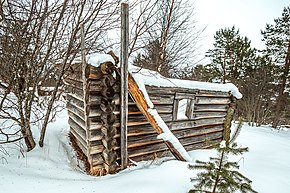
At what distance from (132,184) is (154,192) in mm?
448

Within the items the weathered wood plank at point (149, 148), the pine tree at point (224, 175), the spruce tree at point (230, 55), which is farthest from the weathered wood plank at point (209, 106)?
the spruce tree at point (230, 55)

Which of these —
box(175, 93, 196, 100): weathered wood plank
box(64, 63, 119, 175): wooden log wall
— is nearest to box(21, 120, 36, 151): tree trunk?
box(64, 63, 119, 175): wooden log wall

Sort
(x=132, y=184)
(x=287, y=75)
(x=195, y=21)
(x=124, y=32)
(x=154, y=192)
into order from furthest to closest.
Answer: (x=287, y=75) → (x=195, y=21) → (x=124, y=32) → (x=132, y=184) → (x=154, y=192)

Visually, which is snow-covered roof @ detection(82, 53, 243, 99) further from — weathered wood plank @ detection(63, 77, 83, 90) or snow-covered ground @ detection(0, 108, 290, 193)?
snow-covered ground @ detection(0, 108, 290, 193)

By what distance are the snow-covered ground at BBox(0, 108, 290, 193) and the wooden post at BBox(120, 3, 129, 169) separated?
1.39 feet

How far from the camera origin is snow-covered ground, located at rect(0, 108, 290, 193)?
3066 mm

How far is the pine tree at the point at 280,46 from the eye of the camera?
1429 cm

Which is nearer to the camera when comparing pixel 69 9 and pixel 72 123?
pixel 69 9

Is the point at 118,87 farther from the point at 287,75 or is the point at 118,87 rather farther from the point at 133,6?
the point at 287,75

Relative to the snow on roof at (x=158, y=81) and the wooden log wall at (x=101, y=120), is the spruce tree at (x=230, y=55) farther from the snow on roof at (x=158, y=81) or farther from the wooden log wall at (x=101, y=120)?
the wooden log wall at (x=101, y=120)

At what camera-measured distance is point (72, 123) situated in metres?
5.99

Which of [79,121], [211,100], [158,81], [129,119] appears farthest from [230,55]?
[79,121]

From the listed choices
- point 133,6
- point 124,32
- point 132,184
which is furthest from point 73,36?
point 132,184

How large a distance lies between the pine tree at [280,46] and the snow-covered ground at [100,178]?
37.2 feet
